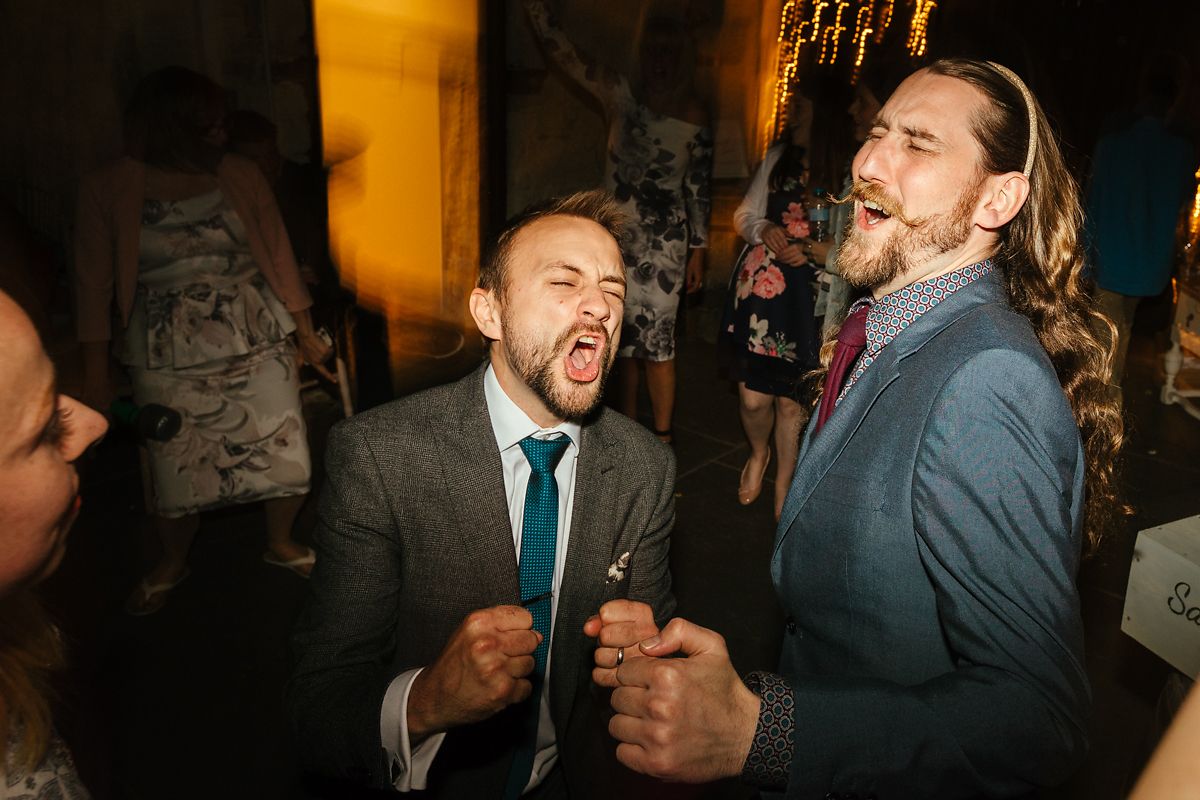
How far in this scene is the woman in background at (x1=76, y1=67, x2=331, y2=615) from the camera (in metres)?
3.23

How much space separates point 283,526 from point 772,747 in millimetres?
3313

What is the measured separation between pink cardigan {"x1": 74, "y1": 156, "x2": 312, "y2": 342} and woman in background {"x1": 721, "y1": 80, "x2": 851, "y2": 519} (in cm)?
240

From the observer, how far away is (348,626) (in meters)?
1.70

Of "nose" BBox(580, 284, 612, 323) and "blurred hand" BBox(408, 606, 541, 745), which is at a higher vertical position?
"nose" BBox(580, 284, 612, 323)

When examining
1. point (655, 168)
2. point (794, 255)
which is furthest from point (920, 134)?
point (655, 168)

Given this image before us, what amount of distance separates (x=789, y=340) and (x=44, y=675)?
3506 millimetres

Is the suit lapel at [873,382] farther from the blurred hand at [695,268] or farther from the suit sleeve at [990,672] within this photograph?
the blurred hand at [695,268]

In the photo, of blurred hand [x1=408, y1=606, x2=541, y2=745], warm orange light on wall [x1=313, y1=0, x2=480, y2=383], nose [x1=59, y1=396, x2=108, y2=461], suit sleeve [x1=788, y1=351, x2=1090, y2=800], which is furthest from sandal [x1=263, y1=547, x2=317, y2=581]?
suit sleeve [x1=788, y1=351, x2=1090, y2=800]

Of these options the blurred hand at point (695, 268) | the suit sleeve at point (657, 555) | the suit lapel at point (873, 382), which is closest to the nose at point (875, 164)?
the suit lapel at point (873, 382)

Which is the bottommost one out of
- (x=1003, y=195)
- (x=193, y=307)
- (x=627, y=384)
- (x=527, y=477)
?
(x=627, y=384)

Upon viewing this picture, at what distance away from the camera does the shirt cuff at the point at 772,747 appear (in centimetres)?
120

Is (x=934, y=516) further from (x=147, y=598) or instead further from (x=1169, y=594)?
(x=147, y=598)

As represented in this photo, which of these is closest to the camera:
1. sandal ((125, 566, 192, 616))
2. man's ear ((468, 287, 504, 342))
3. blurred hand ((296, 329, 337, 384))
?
man's ear ((468, 287, 504, 342))

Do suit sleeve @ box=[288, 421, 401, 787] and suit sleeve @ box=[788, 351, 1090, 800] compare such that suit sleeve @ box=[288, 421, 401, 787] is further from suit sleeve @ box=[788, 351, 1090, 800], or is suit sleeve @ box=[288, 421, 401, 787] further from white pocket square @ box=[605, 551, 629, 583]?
suit sleeve @ box=[788, 351, 1090, 800]
